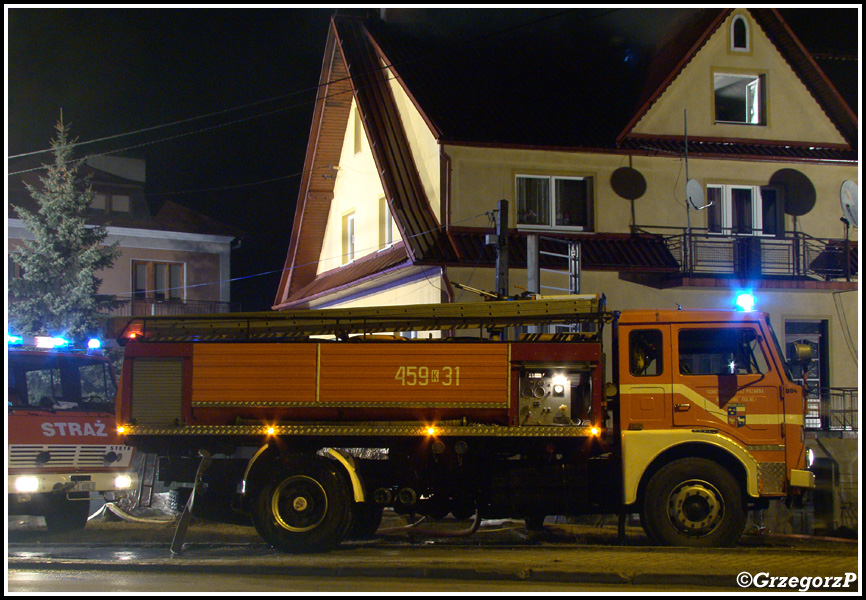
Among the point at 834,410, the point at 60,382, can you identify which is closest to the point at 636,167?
the point at 834,410

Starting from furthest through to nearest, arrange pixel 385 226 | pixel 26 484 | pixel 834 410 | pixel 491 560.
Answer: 1. pixel 385 226
2. pixel 834 410
3. pixel 26 484
4. pixel 491 560

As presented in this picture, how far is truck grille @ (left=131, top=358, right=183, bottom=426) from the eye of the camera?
1001cm

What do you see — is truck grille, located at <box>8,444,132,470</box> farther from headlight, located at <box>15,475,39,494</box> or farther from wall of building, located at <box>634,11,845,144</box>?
wall of building, located at <box>634,11,845,144</box>

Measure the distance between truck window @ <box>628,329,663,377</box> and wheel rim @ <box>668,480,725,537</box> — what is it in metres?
1.38

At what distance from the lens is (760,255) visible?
18.9 m

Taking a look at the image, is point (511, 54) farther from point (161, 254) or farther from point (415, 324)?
point (161, 254)

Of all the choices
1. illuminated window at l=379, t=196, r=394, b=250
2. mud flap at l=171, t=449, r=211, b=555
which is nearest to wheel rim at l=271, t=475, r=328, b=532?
mud flap at l=171, t=449, r=211, b=555

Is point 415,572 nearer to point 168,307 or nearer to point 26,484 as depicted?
point 26,484

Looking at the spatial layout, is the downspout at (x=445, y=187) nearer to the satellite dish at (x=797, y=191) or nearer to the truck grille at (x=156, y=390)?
the satellite dish at (x=797, y=191)

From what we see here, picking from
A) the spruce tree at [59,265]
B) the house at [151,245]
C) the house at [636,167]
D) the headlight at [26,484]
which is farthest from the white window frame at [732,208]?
the house at [151,245]

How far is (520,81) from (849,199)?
7773mm

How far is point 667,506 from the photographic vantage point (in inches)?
385

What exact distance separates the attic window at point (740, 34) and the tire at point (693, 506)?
529 inches

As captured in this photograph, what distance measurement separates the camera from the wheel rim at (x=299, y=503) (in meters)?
9.90
